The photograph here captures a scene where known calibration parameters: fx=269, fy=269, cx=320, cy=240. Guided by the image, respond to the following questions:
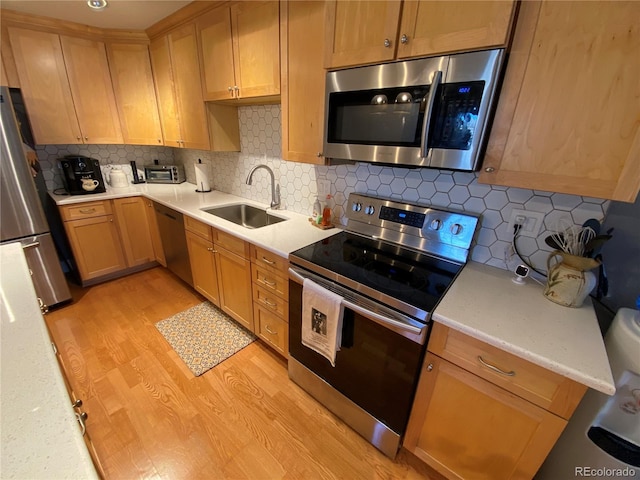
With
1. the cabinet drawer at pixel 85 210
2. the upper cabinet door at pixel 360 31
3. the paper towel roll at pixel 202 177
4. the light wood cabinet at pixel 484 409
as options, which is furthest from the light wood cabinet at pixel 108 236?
the light wood cabinet at pixel 484 409

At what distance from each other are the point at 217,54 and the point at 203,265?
157cm

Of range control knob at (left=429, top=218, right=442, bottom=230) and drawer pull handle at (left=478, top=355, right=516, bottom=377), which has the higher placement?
range control knob at (left=429, top=218, right=442, bottom=230)

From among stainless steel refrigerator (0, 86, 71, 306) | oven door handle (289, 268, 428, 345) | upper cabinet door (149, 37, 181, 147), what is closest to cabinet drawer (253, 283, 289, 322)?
oven door handle (289, 268, 428, 345)

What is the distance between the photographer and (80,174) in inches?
96.5

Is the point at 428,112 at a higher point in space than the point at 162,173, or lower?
higher

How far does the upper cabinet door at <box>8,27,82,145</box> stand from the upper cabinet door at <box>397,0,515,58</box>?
9.44 feet

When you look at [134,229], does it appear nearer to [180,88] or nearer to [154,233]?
[154,233]

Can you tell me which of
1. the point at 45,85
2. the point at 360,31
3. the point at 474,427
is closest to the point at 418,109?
the point at 360,31

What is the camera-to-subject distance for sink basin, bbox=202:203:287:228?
2.24 m

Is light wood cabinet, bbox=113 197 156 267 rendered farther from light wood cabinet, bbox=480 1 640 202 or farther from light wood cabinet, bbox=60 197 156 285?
light wood cabinet, bbox=480 1 640 202

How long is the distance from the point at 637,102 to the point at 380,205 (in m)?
1.01

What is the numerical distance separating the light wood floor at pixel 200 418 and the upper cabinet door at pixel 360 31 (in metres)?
1.86

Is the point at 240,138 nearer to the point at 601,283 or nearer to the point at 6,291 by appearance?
the point at 6,291

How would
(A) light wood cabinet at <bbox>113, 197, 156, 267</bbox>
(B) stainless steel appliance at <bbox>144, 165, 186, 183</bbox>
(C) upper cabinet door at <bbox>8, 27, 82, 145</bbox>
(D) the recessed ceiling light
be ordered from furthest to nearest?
(B) stainless steel appliance at <bbox>144, 165, 186, 183</bbox>, (A) light wood cabinet at <bbox>113, 197, 156, 267</bbox>, (C) upper cabinet door at <bbox>8, 27, 82, 145</bbox>, (D) the recessed ceiling light
